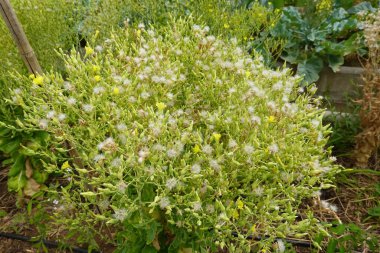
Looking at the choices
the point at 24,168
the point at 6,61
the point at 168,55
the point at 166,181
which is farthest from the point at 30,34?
the point at 166,181

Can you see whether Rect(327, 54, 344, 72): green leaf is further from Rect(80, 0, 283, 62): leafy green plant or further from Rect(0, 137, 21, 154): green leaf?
Rect(0, 137, 21, 154): green leaf

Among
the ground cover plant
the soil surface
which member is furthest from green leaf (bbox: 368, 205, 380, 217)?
the ground cover plant

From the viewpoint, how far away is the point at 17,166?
8.45 ft

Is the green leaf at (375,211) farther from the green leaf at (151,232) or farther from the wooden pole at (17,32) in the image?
the wooden pole at (17,32)

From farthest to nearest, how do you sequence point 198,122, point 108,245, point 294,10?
point 294,10
point 108,245
point 198,122

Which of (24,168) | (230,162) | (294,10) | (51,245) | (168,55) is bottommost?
(51,245)

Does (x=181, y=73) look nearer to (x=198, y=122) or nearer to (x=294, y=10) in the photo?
(x=198, y=122)

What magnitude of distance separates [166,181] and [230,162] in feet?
0.89

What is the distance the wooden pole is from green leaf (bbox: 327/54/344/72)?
8.99 ft

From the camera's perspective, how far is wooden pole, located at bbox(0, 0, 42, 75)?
6.15 feet

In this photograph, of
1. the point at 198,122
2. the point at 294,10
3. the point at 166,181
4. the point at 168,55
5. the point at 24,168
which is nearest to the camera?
the point at 166,181

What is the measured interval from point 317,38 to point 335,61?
1.09ft

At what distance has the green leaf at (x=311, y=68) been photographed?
351 centimetres

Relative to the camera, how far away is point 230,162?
1417 millimetres
